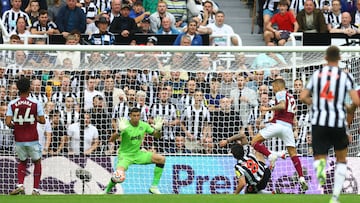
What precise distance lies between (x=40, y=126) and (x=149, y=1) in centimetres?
523

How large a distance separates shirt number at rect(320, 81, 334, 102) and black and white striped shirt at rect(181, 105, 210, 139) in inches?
228

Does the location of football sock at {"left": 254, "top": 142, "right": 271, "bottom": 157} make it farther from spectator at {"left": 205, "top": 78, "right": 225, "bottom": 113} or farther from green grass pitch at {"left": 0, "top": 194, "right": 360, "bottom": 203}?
green grass pitch at {"left": 0, "top": 194, "right": 360, "bottom": 203}

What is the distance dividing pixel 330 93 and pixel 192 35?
8543 millimetres

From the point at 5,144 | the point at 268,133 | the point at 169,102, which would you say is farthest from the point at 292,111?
the point at 5,144

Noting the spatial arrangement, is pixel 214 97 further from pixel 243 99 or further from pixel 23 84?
pixel 23 84

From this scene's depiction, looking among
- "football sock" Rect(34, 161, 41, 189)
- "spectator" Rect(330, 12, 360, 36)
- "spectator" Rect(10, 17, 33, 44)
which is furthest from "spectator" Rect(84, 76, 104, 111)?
"spectator" Rect(330, 12, 360, 36)

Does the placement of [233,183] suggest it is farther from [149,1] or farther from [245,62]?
[149,1]

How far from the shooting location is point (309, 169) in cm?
2002

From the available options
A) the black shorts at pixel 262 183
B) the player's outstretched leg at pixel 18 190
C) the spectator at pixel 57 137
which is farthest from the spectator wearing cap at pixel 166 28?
the player's outstretched leg at pixel 18 190

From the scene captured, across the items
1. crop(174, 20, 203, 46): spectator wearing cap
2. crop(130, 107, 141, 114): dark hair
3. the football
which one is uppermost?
crop(174, 20, 203, 46): spectator wearing cap

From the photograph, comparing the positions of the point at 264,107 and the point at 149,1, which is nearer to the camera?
the point at 264,107

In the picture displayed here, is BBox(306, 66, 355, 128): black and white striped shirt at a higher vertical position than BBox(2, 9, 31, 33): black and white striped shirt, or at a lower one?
lower

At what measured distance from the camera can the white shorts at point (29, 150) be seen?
18406 millimetres

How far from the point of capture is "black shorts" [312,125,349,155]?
14125 millimetres
